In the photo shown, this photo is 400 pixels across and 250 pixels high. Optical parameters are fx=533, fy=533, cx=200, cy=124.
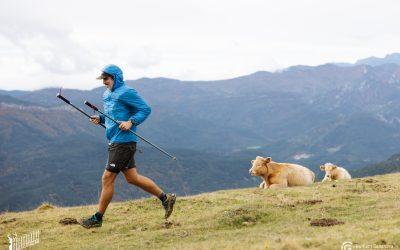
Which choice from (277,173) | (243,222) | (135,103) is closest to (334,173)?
(277,173)

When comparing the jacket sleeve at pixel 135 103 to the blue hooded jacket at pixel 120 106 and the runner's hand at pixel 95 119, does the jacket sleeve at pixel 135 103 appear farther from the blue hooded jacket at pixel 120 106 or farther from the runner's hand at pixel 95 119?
the runner's hand at pixel 95 119

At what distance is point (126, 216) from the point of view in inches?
639

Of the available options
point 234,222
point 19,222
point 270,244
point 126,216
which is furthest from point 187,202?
point 270,244

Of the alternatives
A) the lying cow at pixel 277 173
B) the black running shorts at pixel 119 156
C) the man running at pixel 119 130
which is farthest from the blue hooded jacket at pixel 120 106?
the lying cow at pixel 277 173

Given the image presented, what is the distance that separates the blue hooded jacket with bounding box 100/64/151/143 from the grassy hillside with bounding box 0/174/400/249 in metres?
2.56

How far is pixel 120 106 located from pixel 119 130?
2.11 ft

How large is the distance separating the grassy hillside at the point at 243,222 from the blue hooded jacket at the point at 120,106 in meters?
2.56

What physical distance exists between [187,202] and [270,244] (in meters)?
7.82

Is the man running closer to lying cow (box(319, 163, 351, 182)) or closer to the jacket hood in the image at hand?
the jacket hood

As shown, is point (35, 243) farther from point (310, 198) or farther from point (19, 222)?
point (310, 198)

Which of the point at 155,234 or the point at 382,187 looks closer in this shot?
the point at 155,234

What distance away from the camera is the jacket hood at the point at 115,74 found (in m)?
12.6

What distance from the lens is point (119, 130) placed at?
12.3 meters

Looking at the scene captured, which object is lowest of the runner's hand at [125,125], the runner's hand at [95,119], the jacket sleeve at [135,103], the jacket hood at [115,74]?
the runner's hand at [125,125]
